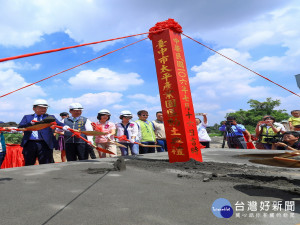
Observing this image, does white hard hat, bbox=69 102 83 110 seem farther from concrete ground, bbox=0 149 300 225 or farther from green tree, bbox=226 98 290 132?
green tree, bbox=226 98 290 132

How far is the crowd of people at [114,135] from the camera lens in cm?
407

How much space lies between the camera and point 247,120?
3031cm

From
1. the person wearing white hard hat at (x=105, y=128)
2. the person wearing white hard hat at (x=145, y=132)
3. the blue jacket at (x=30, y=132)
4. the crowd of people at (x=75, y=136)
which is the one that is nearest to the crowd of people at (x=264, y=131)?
the crowd of people at (x=75, y=136)

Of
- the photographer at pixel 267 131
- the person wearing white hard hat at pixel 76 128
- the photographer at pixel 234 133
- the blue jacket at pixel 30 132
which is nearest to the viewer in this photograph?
the blue jacket at pixel 30 132

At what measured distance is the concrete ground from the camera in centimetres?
157

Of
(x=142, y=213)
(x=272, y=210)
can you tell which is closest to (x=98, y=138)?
(x=142, y=213)

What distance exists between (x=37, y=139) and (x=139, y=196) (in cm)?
285

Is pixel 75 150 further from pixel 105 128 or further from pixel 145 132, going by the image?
pixel 145 132

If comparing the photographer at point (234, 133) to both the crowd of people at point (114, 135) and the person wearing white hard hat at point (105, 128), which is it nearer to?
the crowd of people at point (114, 135)

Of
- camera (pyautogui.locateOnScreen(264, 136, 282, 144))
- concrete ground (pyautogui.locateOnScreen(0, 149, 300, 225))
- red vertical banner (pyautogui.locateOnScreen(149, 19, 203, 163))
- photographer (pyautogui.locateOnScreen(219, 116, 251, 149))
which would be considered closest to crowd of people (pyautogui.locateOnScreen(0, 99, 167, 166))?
concrete ground (pyautogui.locateOnScreen(0, 149, 300, 225))

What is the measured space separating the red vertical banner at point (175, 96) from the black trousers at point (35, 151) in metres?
2.46

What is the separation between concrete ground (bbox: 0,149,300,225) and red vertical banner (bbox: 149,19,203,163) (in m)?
0.77

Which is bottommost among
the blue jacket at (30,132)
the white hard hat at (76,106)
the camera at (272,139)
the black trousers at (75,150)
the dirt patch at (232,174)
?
the dirt patch at (232,174)

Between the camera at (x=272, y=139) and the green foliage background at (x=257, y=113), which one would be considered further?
the green foliage background at (x=257, y=113)
